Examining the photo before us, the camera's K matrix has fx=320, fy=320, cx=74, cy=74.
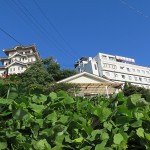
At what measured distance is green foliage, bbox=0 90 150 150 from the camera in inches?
62.4

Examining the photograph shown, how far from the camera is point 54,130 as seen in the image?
1.62 meters

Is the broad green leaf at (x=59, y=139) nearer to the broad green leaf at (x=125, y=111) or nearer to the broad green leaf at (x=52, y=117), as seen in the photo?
the broad green leaf at (x=52, y=117)

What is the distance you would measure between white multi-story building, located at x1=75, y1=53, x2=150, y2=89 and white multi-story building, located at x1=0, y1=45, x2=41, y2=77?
13587mm

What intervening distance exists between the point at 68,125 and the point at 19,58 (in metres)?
88.9

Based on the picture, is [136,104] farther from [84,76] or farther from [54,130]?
[84,76]

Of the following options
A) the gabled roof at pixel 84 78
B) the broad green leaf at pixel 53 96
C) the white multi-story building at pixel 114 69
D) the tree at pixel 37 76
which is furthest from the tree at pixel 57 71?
the broad green leaf at pixel 53 96

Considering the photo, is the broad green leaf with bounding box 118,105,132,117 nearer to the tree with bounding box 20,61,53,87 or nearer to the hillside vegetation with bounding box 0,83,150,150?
the hillside vegetation with bounding box 0,83,150,150

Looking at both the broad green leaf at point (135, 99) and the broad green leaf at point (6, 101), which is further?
the broad green leaf at point (135, 99)

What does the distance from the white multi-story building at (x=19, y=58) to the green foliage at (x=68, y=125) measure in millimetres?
79896

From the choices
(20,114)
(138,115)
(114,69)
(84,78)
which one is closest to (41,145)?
(20,114)

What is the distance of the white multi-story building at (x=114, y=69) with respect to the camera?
83.8 meters

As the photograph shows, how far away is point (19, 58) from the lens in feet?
292

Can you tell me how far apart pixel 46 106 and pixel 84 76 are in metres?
38.7

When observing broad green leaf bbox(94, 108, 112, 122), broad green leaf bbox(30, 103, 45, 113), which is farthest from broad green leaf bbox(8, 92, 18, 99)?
broad green leaf bbox(94, 108, 112, 122)
